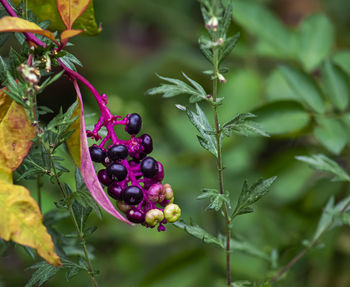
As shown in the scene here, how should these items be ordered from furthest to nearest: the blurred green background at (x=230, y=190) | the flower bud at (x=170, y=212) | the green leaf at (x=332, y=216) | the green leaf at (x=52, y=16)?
the blurred green background at (x=230, y=190) → the green leaf at (x=332, y=216) → the green leaf at (x=52, y=16) → the flower bud at (x=170, y=212)

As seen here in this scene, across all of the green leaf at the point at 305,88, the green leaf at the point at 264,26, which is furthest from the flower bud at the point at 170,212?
the green leaf at the point at 264,26

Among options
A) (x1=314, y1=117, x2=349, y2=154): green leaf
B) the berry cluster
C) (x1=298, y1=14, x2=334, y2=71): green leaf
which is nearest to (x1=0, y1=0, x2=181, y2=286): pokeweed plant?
the berry cluster

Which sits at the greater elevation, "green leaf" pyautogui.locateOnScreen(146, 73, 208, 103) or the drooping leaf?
"green leaf" pyautogui.locateOnScreen(146, 73, 208, 103)

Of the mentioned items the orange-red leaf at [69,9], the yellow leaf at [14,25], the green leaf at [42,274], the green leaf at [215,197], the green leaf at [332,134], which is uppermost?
the yellow leaf at [14,25]

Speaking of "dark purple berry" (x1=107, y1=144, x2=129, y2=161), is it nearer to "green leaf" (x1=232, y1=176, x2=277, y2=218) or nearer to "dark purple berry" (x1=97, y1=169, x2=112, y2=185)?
"dark purple berry" (x1=97, y1=169, x2=112, y2=185)

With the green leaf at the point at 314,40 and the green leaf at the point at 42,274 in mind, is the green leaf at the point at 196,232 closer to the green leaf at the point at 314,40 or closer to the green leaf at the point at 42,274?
the green leaf at the point at 42,274

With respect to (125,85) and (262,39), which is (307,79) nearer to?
(262,39)

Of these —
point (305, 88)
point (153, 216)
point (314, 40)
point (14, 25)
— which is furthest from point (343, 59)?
point (14, 25)

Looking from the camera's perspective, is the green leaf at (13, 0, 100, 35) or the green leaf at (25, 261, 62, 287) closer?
the green leaf at (25, 261, 62, 287)
